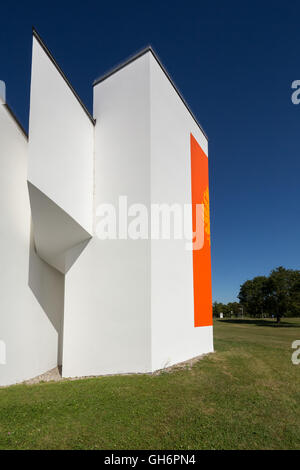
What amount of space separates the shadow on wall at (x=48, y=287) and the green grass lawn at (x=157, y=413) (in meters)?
3.65

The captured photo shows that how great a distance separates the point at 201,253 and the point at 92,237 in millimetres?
4858

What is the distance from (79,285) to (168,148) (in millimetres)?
5670

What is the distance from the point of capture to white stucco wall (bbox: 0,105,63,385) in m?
8.19

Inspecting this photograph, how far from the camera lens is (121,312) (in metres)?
8.37

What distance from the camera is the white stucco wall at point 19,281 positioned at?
819 centimetres

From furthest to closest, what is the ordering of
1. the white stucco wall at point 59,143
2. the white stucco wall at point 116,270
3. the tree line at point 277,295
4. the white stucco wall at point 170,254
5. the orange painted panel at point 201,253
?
the tree line at point 277,295 < the orange painted panel at point 201,253 < the white stucco wall at point 170,254 < the white stucco wall at point 116,270 < the white stucco wall at point 59,143

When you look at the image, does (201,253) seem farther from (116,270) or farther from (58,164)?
(58,164)

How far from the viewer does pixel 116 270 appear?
28.5 ft

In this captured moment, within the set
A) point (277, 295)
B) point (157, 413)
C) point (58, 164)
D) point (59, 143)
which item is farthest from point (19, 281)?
point (277, 295)

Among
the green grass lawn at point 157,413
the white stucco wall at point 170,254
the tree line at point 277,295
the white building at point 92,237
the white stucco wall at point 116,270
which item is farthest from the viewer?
the tree line at point 277,295

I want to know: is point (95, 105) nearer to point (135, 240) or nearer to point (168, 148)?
point (168, 148)

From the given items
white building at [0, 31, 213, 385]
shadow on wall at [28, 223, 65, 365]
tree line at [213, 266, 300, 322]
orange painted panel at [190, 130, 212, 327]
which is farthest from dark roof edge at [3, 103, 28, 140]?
tree line at [213, 266, 300, 322]

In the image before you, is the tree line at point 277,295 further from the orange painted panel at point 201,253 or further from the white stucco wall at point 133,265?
the white stucco wall at point 133,265

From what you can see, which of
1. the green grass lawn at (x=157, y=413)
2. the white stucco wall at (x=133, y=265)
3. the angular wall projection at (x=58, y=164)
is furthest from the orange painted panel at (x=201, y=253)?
the angular wall projection at (x=58, y=164)
